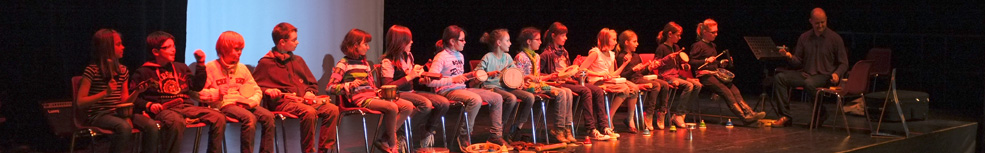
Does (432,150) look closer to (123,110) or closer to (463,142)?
(463,142)

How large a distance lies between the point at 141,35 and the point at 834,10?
7275 mm

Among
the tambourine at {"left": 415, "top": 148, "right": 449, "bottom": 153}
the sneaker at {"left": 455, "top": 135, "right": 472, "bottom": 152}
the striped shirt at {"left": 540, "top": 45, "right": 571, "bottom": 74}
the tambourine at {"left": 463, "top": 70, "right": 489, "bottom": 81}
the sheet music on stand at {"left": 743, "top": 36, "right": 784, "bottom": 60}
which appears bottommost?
the tambourine at {"left": 415, "top": 148, "right": 449, "bottom": 153}

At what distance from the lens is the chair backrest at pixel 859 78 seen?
7.09 m

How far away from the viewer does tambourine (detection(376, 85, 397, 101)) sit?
17.7 ft

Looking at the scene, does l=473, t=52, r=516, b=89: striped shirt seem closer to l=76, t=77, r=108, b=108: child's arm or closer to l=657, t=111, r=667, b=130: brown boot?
l=657, t=111, r=667, b=130: brown boot

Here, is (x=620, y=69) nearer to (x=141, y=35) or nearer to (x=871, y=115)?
(x=871, y=115)

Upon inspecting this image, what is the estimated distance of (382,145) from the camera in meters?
5.57

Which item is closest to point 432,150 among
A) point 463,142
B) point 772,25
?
point 463,142

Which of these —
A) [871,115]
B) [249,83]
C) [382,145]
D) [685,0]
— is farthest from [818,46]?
[249,83]

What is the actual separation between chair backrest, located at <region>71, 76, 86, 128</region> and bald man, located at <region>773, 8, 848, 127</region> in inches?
198

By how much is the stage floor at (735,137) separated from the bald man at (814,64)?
0.72 ft

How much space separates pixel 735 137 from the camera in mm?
6953

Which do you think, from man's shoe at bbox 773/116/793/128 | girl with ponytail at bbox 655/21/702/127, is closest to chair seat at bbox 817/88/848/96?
man's shoe at bbox 773/116/793/128

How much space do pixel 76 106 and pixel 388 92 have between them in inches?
62.3
